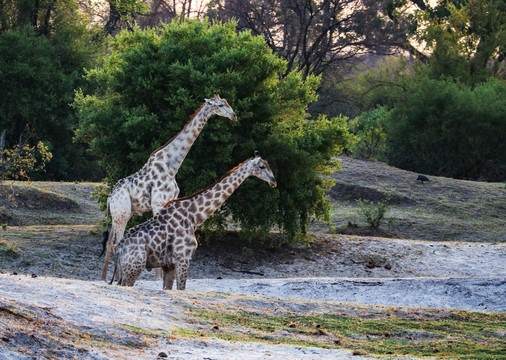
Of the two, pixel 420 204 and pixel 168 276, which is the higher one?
pixel 420 204

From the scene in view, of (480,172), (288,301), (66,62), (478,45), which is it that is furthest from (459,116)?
(288,301)

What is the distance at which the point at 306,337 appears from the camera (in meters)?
7.21

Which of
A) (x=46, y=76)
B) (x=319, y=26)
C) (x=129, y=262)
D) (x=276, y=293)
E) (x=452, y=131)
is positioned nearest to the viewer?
(x=129, y=262)

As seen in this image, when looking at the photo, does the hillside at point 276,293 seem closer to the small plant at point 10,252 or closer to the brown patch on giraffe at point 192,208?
the small plant at point 10,252

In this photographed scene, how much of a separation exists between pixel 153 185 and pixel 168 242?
7.76 ft

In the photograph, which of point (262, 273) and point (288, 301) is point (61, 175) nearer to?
point (262, 273)

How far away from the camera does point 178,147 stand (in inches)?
457

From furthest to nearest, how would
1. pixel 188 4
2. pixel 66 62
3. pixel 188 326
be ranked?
1. pixel 188 4
2. pixel 66 62
3. pixel 188 326

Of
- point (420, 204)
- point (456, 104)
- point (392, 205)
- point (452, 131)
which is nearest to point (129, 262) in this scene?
point (392, 205)

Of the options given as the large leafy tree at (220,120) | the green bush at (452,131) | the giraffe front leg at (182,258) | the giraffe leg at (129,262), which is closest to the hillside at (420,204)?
the green bush at (452,131)

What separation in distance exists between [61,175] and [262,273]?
43.6 feet

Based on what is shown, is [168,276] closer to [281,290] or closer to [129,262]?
[129,262]

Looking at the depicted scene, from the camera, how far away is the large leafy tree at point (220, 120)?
49.3 ft

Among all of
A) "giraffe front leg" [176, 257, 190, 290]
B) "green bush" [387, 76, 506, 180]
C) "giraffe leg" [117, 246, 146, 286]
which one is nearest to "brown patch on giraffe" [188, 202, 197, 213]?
"giraffe front leg" [176, 257, 190, 290]
